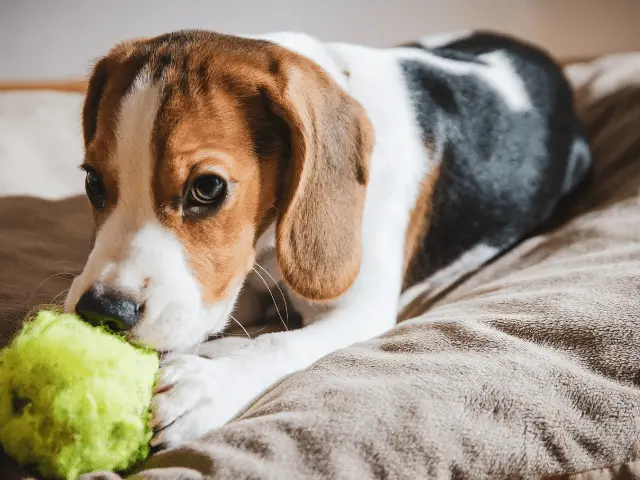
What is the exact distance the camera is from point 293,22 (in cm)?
366

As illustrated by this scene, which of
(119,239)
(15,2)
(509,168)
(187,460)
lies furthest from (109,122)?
(15,2)

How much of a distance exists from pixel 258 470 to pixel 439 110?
1.33 metres

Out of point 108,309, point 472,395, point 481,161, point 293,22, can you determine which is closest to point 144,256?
point 108,309

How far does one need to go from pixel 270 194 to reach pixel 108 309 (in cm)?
48

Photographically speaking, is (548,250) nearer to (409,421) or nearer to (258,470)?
(409,421)

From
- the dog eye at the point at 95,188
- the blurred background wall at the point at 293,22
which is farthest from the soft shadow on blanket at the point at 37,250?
the blurred background wall at the point at 293,22

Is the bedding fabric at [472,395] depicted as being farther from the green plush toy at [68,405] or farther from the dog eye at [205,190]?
the dog eye at [205,190]

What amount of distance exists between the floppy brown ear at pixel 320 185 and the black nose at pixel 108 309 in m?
0.39

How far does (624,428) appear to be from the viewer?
1047 millimetres

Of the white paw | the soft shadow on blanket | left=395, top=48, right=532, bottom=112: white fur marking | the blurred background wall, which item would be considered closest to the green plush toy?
the white paw

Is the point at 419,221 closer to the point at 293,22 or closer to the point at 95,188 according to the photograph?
the point at 95,188

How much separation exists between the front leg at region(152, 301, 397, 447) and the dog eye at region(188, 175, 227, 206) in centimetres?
31

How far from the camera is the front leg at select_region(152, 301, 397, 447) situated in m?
1.11

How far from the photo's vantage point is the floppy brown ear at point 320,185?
1477 mm
